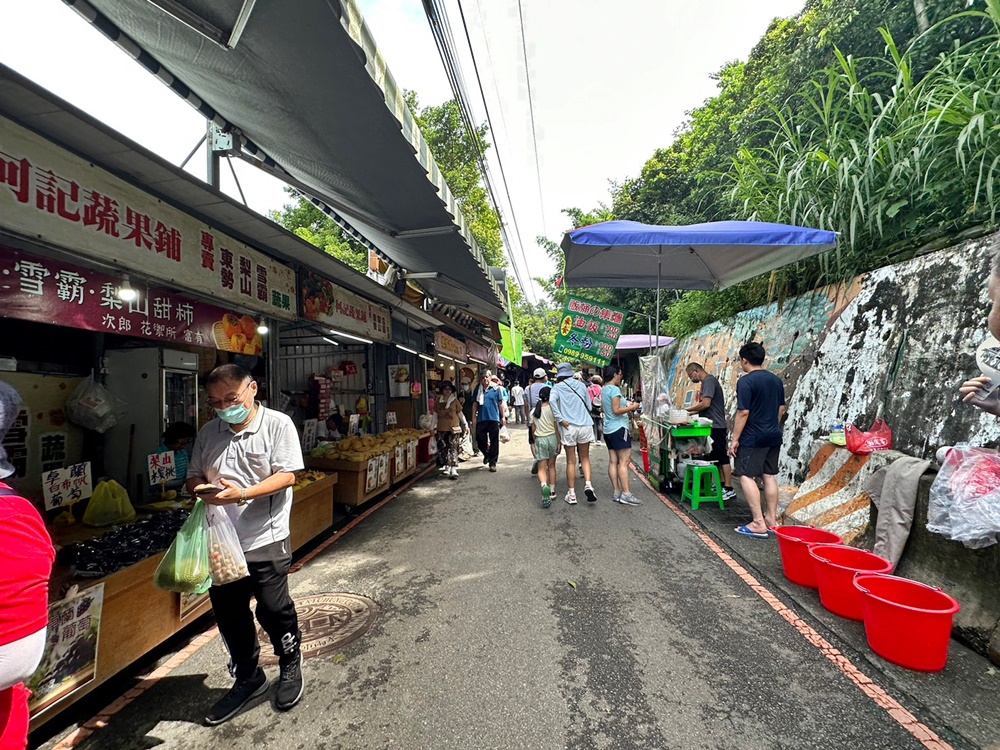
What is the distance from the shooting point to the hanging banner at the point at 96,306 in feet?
8.64

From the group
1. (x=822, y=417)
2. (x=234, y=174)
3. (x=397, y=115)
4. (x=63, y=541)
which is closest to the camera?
(x=397, y=115)

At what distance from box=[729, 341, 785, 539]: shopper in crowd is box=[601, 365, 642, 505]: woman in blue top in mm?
1356

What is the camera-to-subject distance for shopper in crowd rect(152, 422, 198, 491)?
15.2 ft

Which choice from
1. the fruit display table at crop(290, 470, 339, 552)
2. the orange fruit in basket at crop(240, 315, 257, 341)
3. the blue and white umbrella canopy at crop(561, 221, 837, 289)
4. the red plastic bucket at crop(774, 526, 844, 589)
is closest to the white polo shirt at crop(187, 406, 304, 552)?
the fruit display table at crop(290, 470, 339, 552)

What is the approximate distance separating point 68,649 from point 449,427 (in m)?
6.28

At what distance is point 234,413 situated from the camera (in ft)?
8.05

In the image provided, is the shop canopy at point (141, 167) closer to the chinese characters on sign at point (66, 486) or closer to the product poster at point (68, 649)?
the chinese characters on sign at point (66, 486)

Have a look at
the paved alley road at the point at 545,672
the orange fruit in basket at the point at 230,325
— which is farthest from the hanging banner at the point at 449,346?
the paved alley road at the point at 545,672

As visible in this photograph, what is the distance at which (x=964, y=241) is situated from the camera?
445 centimetres

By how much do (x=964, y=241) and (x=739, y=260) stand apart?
2.62 m

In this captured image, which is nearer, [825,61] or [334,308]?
[334,308]

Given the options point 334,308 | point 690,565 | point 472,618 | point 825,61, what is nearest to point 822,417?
point 690,565

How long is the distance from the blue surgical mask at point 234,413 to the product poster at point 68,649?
1.21 metres

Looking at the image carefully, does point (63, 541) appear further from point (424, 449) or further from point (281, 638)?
point (424, 449)
